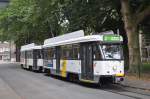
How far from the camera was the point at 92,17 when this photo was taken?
42.0m

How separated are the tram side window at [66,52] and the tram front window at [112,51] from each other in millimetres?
4989

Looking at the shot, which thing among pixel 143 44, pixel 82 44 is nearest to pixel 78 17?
pixel 82 44

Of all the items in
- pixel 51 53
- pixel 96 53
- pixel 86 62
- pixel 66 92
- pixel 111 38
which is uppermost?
pixel 111 38

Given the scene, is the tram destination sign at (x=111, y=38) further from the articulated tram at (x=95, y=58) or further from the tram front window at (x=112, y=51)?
the tram front window at (x=112, y=51)

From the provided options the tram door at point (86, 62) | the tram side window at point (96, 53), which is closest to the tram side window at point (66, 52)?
the tram door at point (86, 62)

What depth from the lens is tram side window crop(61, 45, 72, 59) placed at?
30.0 m

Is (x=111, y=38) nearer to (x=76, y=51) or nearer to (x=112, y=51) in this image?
(x=112, y=51)

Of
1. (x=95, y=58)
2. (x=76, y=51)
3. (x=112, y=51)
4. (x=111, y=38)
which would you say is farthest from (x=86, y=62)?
(x=111, y=38)

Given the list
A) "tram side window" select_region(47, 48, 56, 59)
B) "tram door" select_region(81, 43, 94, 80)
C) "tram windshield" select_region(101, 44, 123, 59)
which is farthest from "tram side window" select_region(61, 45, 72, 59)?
"tram windshield" select_region(101, 44, 123, 59)

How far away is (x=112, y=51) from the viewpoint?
25.3 meters

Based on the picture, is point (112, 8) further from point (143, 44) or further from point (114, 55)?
point (143, 44)

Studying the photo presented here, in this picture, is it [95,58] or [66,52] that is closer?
[95,58]

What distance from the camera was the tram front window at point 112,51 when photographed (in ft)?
82.3

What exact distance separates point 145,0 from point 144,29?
12400 mm
